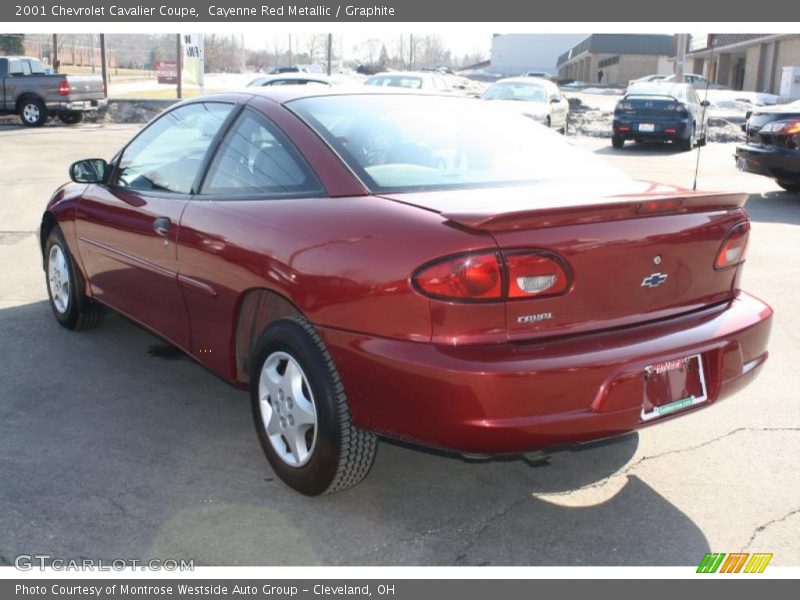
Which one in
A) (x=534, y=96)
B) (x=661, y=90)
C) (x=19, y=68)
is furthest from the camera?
(x=19, y=68)

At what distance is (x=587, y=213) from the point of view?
2965 millimetres

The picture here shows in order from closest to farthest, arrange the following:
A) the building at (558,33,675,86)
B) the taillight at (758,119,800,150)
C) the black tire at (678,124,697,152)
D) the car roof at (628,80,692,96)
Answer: the taillight at (758,119,800,150), the black tire at (678,124,697,152), the car roof at (628,80,692,96), the building at (558,33,675,86)

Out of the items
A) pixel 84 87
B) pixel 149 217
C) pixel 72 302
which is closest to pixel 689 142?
pixel 84 87

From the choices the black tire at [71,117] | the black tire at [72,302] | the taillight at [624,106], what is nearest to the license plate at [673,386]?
the black tire at [72,302]

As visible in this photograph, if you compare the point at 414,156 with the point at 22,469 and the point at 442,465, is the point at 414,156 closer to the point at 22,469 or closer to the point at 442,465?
the point at 442,465

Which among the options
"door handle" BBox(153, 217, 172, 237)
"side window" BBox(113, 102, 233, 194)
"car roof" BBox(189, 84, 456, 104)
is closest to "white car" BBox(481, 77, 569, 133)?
"side window" BBox(113, 102, 233, 194)

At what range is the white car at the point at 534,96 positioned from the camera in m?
18.7

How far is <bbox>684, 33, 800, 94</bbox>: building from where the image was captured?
44125 mm

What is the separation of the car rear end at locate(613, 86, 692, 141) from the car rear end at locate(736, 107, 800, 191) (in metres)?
8.29

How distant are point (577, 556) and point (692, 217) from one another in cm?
133

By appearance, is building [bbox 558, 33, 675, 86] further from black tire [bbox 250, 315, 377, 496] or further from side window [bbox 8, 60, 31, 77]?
black tire [bbox 250, 315, 377, 496]

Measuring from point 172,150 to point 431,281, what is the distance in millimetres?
2192

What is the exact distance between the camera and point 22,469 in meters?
3.65

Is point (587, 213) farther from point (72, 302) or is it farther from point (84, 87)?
point (84, 87)
